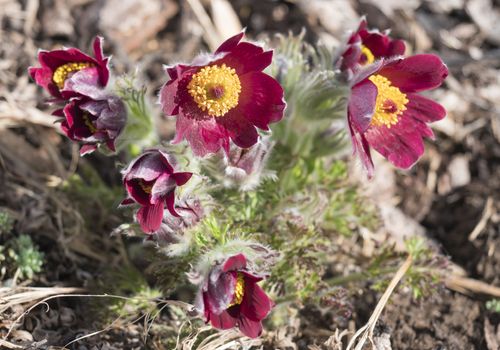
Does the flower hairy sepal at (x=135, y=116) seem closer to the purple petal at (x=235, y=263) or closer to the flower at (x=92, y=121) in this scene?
the flower at (x=92, y=121)

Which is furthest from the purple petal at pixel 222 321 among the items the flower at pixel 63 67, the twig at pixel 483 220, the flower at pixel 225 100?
the twig at pixel 483 220

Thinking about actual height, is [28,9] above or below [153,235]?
above

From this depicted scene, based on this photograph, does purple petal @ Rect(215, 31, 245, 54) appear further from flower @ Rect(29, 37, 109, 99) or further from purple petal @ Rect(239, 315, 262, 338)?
purple petal @ Rect(239, 315, 262, 338)

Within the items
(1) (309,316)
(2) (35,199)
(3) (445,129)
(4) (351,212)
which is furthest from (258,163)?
(3) (445,129)

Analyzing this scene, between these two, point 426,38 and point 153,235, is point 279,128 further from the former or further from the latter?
point 426,38

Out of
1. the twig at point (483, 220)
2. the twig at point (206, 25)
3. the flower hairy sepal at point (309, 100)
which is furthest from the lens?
the twig at point (206, 25)

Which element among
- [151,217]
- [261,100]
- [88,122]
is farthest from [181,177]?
[88,122]

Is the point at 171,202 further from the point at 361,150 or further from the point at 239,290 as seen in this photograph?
the point at 361,150

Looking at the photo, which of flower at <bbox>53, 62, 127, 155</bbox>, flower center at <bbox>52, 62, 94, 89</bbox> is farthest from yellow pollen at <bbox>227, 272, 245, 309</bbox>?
flower center at <bbox>52, 62, 94, 89</bbox>
